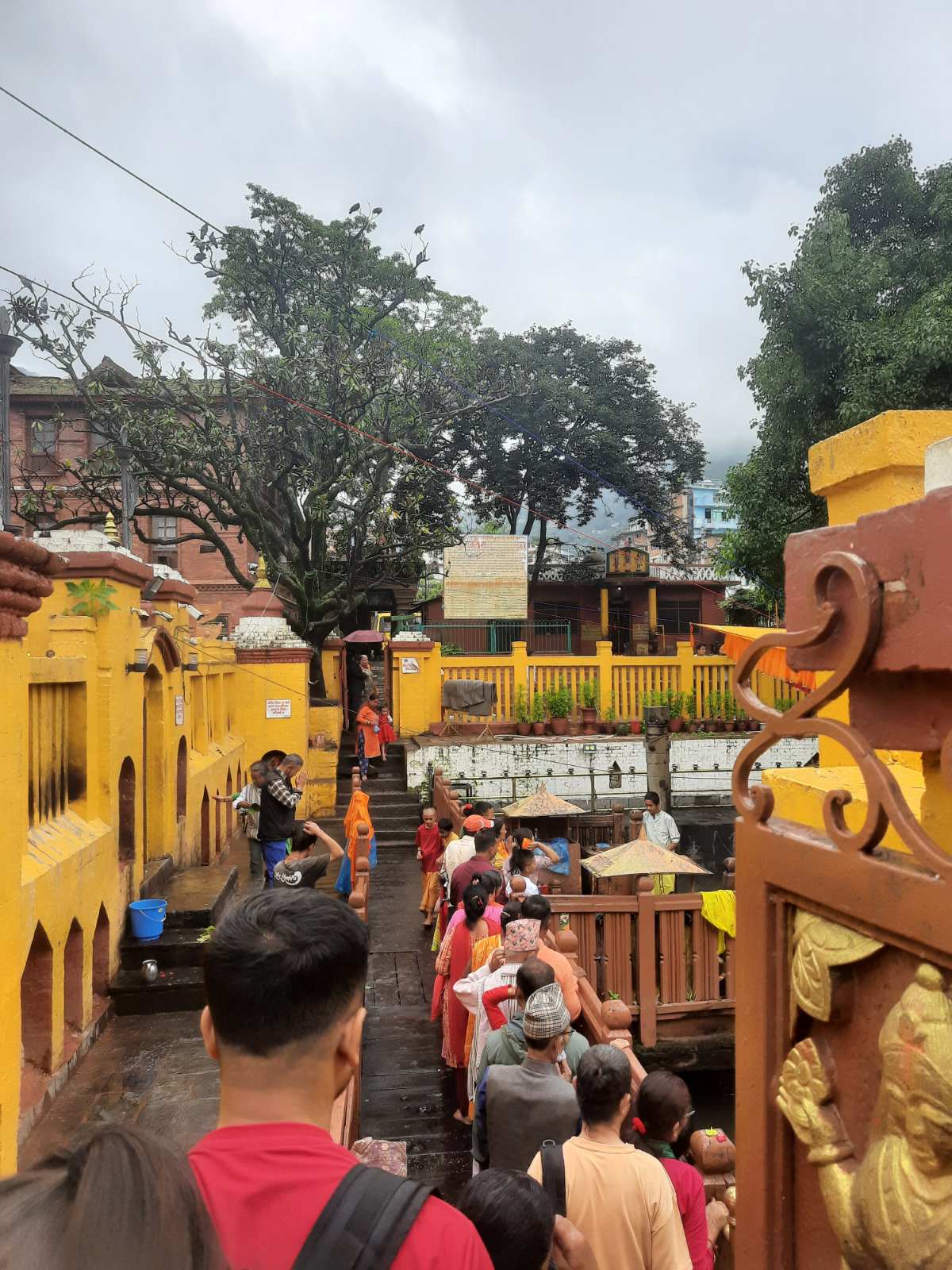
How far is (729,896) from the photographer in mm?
6922

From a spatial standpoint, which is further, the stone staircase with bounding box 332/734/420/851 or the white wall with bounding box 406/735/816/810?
the white wall with bounding box 406/735/816/810

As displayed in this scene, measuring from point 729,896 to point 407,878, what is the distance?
5.72 meters

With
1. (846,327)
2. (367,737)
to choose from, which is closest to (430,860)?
(367,737)

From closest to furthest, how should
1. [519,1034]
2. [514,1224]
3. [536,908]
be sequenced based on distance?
[514,1224]
[519,1034]
[536,908]

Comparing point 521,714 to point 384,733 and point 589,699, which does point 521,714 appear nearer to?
point 589,699

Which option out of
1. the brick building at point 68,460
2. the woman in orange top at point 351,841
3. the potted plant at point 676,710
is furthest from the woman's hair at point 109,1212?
the brick building at point 68,460

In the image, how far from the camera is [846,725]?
1.48 metres

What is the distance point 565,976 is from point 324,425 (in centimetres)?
1727

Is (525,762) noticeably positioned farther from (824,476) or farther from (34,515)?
(34,515)

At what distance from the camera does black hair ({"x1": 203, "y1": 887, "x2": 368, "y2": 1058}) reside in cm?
142

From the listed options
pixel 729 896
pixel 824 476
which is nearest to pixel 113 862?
pixel 729 896

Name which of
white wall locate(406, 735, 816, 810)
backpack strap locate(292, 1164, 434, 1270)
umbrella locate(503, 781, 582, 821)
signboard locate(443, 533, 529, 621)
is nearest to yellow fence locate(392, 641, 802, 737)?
white wall locate(406, 735, 816, 810)

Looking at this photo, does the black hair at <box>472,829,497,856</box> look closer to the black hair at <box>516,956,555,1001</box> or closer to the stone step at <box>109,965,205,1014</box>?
the stone step at <box>109,965,205,1014</box>

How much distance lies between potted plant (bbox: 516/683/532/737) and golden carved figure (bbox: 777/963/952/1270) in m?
14.1
